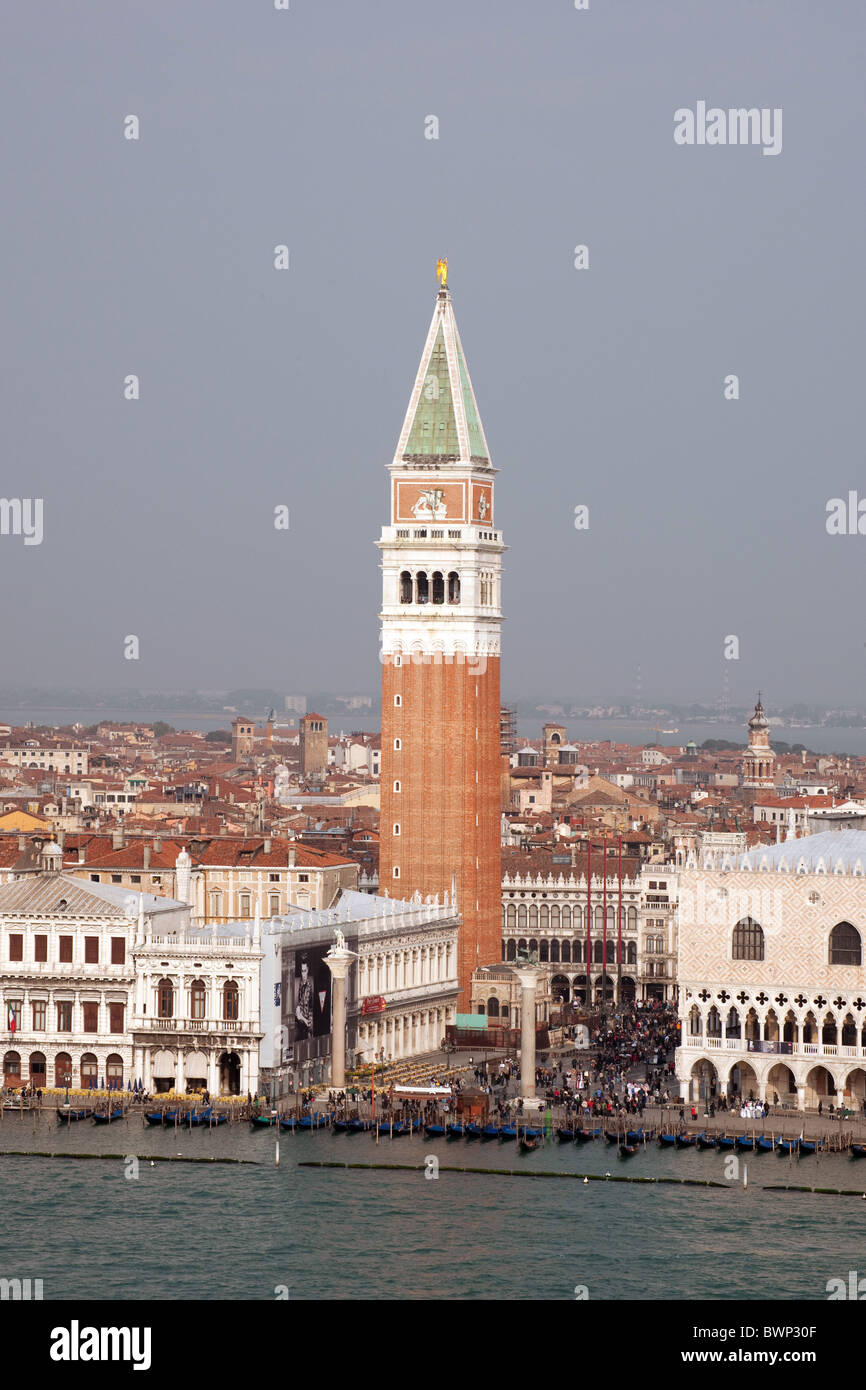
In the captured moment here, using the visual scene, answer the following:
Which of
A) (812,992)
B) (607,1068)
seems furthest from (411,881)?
(812,992)

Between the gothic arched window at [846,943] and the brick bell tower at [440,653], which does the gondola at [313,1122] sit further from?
the brick bell tower at [440,653]

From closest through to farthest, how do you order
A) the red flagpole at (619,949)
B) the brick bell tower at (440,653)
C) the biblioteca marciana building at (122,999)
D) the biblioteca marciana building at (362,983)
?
the biblioteca marciana building at (122,999)
the biblioteca marciana building at (362,983)
the brick bell tower at (440,653)
the red flagpole at (619,949)

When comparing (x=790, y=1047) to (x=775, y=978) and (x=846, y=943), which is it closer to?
(x=775, y=978)

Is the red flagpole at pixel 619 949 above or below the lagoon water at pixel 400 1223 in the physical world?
above

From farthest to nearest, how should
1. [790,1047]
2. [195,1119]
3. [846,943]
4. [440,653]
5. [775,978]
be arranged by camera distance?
[440,653] < [790,1047] < [775,978] < [846,943] < [195,1119]

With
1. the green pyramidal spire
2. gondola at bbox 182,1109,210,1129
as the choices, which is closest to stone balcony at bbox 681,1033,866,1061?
gondola at bbox 182,1109,210,1129

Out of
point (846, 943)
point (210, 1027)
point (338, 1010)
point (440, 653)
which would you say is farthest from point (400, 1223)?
point (440, 653)

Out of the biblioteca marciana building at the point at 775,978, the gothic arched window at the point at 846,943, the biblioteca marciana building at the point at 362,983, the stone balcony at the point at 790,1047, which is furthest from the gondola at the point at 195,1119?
the gothic arched window at the point at 846,943
